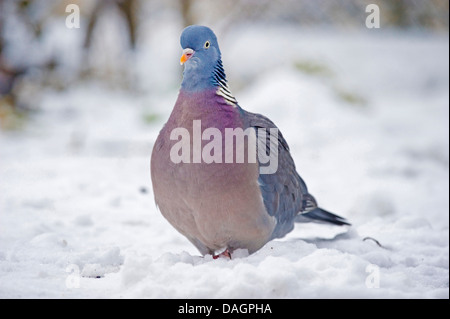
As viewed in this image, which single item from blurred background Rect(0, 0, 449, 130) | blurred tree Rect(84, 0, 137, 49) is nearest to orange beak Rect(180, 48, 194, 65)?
blurred background Rect(0, 0, 449, 130)

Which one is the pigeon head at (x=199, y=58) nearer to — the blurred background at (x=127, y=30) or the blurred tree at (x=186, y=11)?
the blurred background at (x=127, y=30)

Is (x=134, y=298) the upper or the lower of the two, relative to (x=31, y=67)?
lower

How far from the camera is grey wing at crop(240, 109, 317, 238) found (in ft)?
8.40

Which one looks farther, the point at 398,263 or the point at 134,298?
the point at 398,263

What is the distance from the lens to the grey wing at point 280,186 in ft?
8.40

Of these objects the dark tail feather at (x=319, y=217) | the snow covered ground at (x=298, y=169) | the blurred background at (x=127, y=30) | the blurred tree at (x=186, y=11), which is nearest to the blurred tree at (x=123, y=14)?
the blurred background at (x=127, y=30)

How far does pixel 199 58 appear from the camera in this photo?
2.35m

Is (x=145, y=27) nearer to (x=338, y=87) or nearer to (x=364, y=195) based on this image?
(x=338, y=87)

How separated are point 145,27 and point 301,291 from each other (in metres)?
8.39

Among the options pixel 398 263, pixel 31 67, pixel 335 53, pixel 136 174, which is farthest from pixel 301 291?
pixel 335 53

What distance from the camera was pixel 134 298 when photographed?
194 cm

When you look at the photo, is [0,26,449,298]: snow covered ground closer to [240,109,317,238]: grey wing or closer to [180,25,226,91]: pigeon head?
[240,109,317,238]: grey wing
